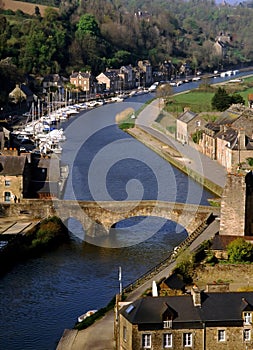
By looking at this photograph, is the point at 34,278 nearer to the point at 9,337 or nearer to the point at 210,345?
the point at 9,337

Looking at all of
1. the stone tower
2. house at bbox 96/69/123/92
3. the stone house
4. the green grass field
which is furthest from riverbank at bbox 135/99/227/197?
the stone house

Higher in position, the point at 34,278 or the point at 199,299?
the point at 199,299

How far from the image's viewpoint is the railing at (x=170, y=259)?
19188mm

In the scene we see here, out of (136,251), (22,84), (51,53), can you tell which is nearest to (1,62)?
(22,84)

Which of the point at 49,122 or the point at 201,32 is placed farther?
the point at 201,32

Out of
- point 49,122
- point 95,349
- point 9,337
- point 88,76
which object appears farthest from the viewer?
point 88,76

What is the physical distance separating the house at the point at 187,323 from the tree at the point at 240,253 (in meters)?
4.50

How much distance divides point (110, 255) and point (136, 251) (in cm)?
77

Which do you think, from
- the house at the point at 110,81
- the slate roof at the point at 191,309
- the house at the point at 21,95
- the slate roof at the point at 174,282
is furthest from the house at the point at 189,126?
the house at the point at 110,81

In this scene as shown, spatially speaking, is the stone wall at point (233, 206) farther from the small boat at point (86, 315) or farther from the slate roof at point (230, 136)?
the slate roof at point (230, 136)

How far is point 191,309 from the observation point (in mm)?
15203

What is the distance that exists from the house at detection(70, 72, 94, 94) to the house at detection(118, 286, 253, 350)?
180 ft

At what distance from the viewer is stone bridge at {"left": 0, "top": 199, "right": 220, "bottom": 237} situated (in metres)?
24.1

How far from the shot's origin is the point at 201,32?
417 feet
